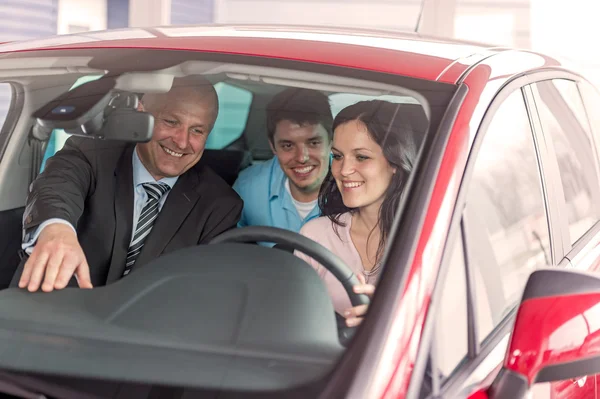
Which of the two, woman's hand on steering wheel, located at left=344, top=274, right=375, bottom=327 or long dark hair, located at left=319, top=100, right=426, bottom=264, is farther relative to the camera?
long dark hair, located at left=319, top=100, right=426, bottom=264

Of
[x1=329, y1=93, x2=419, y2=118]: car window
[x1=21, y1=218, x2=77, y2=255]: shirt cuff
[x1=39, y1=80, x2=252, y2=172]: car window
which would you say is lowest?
[x1=21, y1=218, x2=77, y2=255]: shirt cuff

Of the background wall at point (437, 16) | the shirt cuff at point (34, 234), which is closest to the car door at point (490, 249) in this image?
the shirt cuff at point (34, 234)

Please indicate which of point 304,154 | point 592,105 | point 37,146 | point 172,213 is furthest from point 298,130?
point 592,105

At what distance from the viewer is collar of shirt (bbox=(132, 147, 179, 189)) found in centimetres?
215

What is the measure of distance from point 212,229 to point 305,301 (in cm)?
55

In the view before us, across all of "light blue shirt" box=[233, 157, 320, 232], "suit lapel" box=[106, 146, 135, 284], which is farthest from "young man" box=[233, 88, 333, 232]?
"suit lapel" box=[106, 146, 135, 284]

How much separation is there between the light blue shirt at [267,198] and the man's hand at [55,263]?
15.1 inches

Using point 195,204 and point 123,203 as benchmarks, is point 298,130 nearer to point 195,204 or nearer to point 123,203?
point 195,204

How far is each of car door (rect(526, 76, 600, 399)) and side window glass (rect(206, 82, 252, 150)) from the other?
74cm

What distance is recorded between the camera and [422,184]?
139 cm

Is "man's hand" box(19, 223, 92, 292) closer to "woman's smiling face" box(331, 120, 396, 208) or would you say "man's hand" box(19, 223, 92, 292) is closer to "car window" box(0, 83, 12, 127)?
"car window" box(0, 83, 12, 127)

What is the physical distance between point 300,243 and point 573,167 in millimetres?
1034

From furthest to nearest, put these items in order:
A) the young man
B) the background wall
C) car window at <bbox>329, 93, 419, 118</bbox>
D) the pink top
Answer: the background wall, the young man, car window at <bbox>329, 93, 419, 118</bbox>, the pink top

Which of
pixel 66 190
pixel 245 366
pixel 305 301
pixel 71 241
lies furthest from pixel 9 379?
pixel 66 190
